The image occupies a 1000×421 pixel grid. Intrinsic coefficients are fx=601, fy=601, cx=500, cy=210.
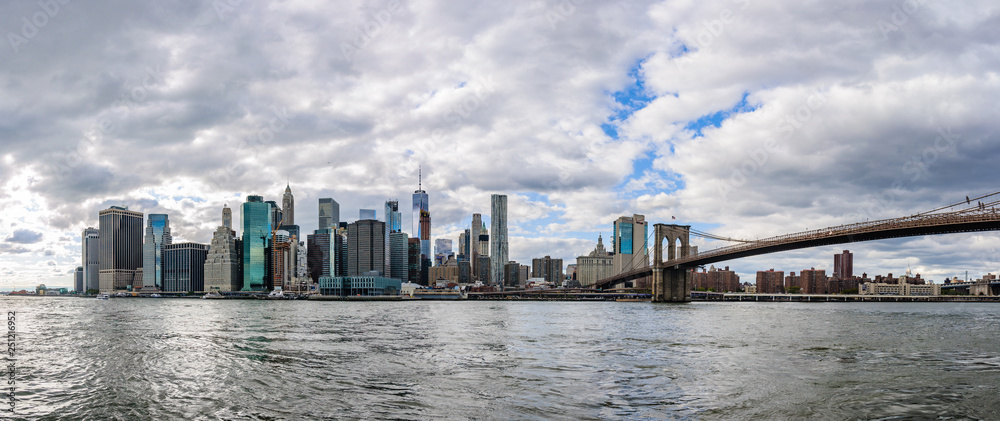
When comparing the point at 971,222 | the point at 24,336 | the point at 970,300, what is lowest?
the point at 970,300

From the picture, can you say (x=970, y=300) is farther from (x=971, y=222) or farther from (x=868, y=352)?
(x=868, y=352)

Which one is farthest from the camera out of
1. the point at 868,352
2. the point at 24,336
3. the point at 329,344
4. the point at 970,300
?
the point at 970,300

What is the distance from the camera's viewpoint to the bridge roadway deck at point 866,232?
55.8 m

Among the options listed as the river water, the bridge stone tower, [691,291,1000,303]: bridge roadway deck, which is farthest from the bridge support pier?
the river water

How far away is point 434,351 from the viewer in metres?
27.2

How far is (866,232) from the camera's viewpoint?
66250 mm

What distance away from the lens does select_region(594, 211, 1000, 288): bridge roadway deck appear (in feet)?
183

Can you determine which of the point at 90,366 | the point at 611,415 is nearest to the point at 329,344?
the point at 90,366

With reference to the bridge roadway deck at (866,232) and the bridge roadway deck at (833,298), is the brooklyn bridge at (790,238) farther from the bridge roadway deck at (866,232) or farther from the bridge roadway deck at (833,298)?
the bridge roadway deck at (833,298)

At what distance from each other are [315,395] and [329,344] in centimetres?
1482

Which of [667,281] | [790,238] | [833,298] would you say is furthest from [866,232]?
[833,298]

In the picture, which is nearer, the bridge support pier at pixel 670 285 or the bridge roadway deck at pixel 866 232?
the bridge roadway deck at pixel 866 232

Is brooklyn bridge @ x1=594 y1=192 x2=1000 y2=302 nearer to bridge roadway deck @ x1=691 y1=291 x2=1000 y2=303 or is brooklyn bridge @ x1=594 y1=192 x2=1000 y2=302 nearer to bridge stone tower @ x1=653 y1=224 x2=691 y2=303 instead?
bridge stone tower @ x1=653 y1=224 x2=691 y2=303

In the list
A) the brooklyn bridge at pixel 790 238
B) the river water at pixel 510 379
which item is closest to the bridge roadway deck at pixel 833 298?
the brooklyn bridge at pixel 790 238
